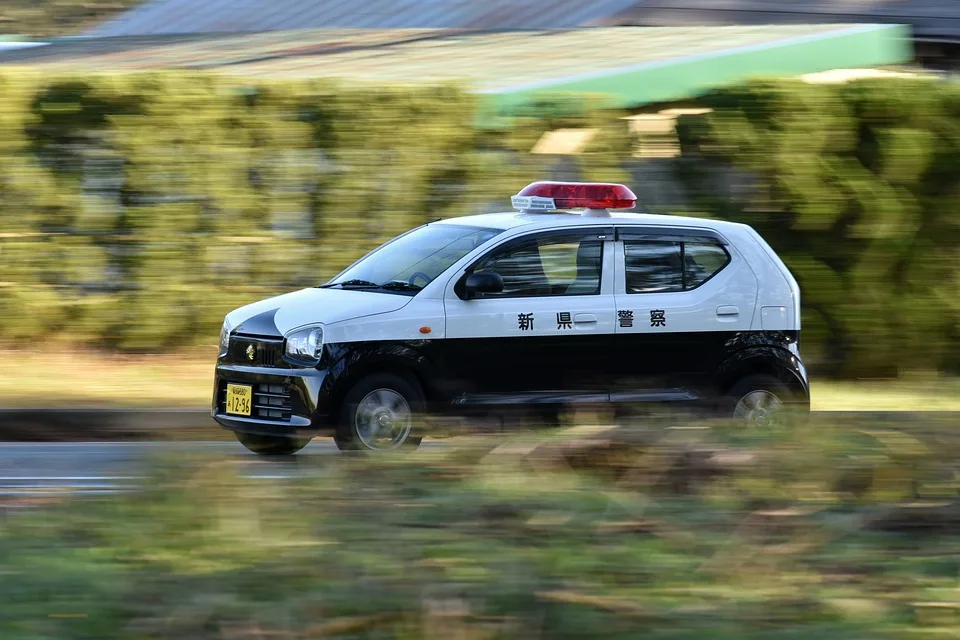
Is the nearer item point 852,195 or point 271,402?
point 271,402

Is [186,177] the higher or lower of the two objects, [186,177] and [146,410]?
the higher

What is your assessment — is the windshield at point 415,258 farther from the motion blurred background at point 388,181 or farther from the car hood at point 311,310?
the motion blurred background at point 388,181

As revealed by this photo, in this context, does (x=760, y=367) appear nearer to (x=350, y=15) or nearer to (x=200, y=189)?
(x=200, y=189)

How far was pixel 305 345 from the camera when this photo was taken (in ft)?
28.6

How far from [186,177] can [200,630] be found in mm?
10618

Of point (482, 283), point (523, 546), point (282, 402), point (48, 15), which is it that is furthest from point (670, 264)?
point (48, 15)

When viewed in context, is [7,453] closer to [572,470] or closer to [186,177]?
[186,177]

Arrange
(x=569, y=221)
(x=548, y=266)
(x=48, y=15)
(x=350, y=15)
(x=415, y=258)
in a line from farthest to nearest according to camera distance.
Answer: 1. (x=48, y=15)
2. (x=350, y=15)
3. (x=415, y=258)
4. (x=569, y=221)
5. (x=548, y=266)

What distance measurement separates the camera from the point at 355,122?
13180 mm

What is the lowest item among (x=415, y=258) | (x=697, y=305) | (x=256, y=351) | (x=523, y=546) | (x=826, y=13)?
(x=256, y=351)

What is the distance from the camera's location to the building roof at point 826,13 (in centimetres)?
2103

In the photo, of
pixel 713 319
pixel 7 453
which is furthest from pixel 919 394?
pixel 7 453

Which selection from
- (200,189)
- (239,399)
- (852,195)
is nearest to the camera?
(239,399)

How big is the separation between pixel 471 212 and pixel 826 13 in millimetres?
10247
